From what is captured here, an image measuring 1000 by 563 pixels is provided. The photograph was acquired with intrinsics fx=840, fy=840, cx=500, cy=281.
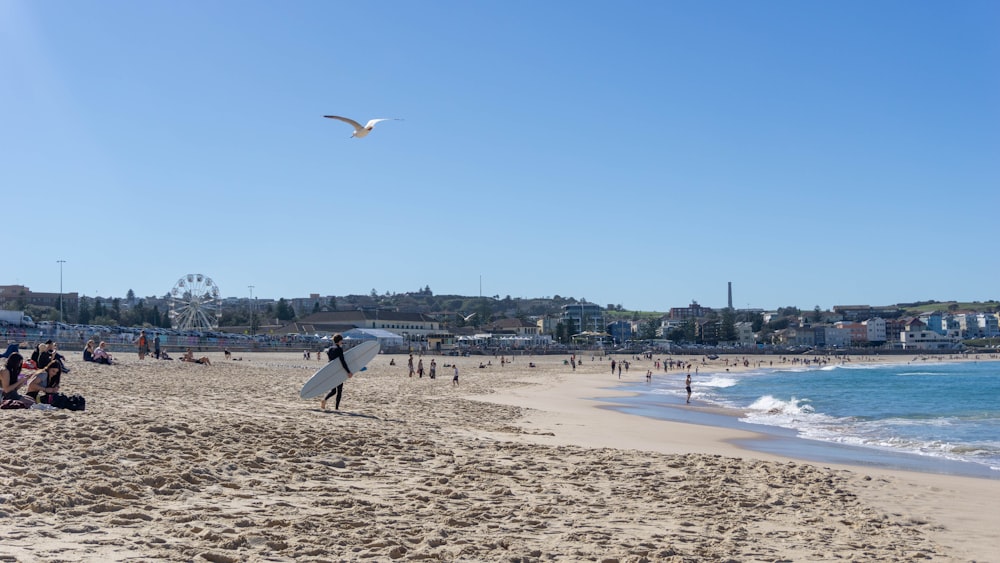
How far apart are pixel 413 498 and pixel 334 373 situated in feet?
23.2

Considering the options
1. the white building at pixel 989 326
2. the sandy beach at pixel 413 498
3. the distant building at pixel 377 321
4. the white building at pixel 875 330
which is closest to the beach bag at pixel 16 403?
the sandy beach at pixel 413 498

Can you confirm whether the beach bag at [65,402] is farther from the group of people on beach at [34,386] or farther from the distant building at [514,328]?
the distant building at [514,328]

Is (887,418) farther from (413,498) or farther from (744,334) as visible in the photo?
(744,334)

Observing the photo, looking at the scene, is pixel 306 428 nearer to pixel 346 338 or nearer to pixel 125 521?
pixel 125 521

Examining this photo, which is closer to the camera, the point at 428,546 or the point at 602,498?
the point at 428,546

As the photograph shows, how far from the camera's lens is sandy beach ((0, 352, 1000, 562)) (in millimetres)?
5371

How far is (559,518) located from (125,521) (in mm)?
3170

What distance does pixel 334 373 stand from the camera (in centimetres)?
1373

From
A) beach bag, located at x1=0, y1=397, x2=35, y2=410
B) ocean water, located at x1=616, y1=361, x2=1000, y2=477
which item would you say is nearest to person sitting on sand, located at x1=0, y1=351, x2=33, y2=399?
beach bag, located at x1=0, y1=397, x2=35, y2=410

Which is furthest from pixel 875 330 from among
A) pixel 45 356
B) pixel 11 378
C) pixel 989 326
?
pixel 11 378

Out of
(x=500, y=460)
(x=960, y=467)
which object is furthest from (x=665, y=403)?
(x=500, y=460)

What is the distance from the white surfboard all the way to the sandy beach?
1588 millimetres

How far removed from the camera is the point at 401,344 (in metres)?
86.0

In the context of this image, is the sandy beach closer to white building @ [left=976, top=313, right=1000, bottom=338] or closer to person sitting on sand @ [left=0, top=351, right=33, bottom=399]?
person sitting on sand @ [left=0, top=351, right=33, bottom=399]
